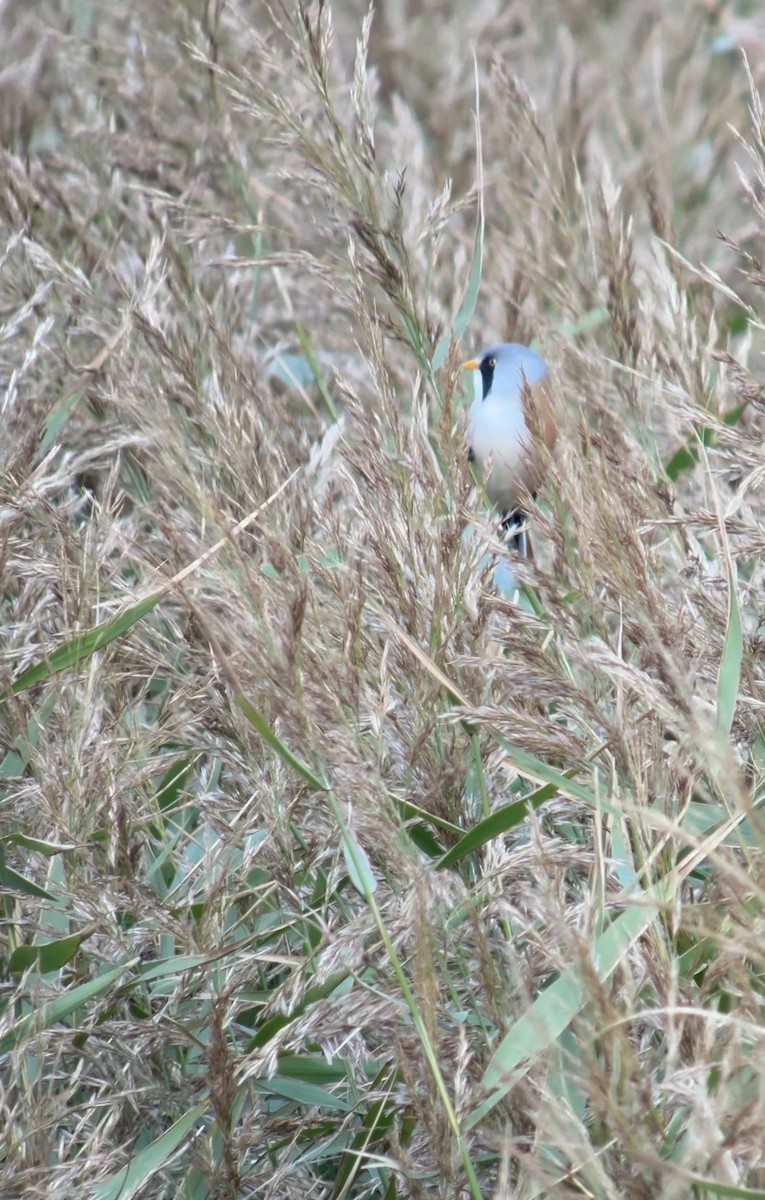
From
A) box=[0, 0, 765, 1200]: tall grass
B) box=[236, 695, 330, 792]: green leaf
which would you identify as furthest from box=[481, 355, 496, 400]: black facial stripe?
box=[236, 695, 330, 792]: green leaf

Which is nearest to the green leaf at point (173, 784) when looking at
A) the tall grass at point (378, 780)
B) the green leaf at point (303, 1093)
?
the tall grass at point (378, 780)

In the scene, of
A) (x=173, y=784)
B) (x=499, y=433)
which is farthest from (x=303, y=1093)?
(x=499, y=433)

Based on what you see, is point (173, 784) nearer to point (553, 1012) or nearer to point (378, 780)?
point (378, 780)

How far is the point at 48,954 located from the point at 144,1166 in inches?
9.0

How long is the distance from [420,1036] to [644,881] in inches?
11.1

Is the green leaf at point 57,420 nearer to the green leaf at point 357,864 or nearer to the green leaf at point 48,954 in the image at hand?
the green leaf at point 48,954

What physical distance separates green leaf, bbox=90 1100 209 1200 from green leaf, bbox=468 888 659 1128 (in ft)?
0.97

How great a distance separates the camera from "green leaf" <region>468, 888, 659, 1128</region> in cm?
102

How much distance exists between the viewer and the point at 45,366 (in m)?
1.99

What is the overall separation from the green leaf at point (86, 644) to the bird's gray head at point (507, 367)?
65cm

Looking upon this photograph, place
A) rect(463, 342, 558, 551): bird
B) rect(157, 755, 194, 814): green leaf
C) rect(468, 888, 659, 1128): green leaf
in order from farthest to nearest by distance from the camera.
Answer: rect(463, 342, 558, 551): bird
rect(157, 755, 194, 814): green leaf
rect(468, 888, 659, 1128): green leaf

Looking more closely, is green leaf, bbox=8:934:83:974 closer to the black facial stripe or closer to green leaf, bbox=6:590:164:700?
green leaf, bbox=6:590:164:700

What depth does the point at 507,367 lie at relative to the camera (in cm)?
176

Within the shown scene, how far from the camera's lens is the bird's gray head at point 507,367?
1724 millimetres
